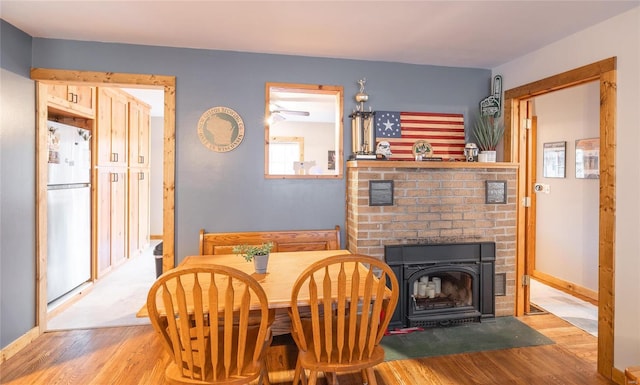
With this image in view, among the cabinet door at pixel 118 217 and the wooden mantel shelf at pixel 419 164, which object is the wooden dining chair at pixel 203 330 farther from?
the cabinet door at pixel 118 217

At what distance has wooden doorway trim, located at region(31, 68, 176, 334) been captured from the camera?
2.88m

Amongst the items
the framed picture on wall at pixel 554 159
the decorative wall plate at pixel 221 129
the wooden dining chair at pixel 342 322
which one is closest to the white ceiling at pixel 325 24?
the decorative wall plate at pixel 221 129

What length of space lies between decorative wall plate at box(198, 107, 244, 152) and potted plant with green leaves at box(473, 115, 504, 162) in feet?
7.37

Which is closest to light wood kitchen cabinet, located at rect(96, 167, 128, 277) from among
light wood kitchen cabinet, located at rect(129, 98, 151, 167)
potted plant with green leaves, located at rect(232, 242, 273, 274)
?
light wood kitchen cabinet, located at rect(129, 98, 151, 167)

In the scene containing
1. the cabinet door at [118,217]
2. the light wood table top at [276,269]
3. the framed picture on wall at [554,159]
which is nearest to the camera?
the light wood table top at [276,269]

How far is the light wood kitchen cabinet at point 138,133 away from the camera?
5.28 meters

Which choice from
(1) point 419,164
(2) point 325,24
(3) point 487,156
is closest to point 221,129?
(2) point 325,24

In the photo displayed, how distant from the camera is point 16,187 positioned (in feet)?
8.72

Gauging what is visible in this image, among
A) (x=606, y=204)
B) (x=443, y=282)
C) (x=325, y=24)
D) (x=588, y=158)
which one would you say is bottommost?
(x=443, y=282)

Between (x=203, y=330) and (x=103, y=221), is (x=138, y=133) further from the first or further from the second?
(x=203, y=330)

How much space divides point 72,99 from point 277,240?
256 cm

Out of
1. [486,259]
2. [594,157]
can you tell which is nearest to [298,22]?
[486,259]

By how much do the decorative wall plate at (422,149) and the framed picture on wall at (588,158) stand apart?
1794 mm

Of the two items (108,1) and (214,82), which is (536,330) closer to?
(214,82)
